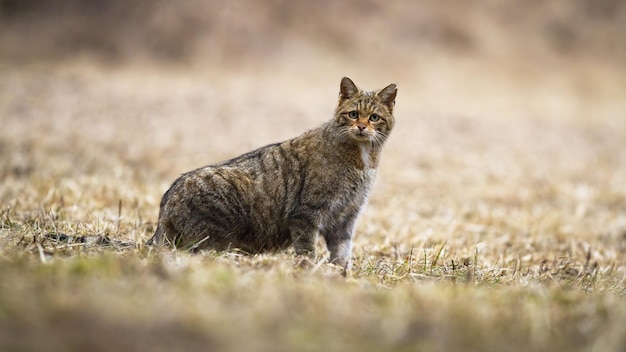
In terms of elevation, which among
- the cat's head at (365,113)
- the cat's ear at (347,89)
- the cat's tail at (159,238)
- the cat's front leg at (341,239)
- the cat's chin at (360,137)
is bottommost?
the cat's tail at (159,238)

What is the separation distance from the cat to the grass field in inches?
10.5

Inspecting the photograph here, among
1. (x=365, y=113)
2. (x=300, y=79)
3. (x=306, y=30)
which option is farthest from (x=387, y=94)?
(x=306, y=30)

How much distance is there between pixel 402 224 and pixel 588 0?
90.9 ft

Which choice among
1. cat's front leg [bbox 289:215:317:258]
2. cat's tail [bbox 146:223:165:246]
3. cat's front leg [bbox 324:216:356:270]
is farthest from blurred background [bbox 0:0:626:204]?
cat's front leg [bbox 289:215:317:258]

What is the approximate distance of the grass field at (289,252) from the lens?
99.7 inches

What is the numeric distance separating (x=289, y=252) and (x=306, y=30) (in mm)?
22298

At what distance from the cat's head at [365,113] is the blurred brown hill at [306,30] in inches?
768

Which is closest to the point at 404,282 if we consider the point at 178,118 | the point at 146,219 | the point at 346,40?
the point at 146,219

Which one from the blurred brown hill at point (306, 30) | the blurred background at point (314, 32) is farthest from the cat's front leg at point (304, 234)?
the blurred brown hill at point (306, 30)

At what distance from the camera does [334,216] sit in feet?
15.2

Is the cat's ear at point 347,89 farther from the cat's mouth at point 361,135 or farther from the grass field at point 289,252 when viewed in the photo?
the grass field at point 289,252

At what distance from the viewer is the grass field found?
2531mm

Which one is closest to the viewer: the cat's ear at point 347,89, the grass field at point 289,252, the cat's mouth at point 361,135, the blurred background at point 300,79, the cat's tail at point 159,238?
the grass field at point 289,252

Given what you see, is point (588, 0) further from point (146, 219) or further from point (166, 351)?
point (166, 351)
